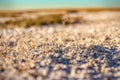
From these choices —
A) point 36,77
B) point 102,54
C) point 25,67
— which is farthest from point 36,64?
point 102,54

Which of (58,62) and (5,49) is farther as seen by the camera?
(5,49)

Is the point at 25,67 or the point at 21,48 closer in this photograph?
the point at 25,67

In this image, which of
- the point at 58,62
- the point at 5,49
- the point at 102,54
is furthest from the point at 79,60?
the point at 5,49

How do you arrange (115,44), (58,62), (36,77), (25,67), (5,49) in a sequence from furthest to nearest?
(115,44)
(5,49)
(58,62)
(25,67)
(36,77)

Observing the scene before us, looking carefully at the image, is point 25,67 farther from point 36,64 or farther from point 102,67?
point 102,67

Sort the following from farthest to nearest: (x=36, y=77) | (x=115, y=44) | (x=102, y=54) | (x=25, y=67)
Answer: (x=115, y=44), (x=102, y=54), (x=25, y=67), (x=36, y=77)

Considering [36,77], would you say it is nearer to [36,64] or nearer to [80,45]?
[36,64]

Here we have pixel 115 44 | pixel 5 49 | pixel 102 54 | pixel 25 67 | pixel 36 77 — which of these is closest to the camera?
pixel 36 77

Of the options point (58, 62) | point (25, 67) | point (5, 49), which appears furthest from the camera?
point (5, 49)
